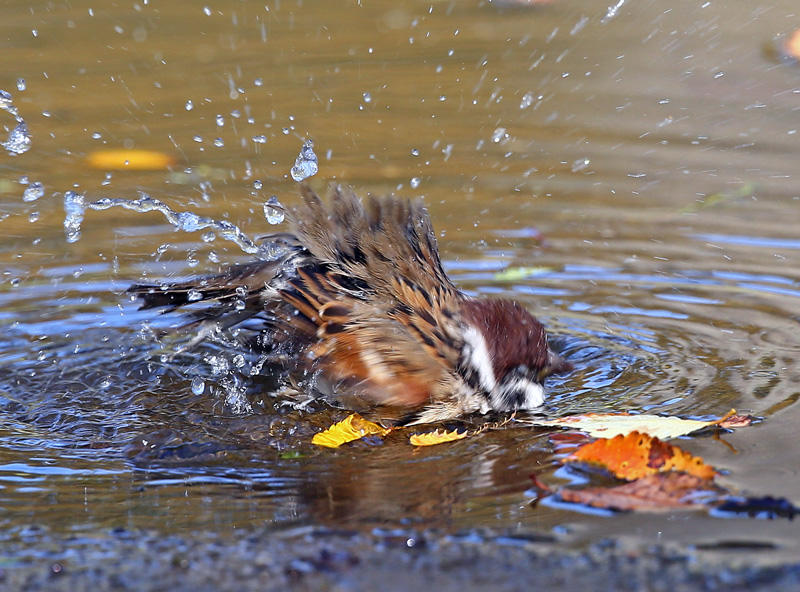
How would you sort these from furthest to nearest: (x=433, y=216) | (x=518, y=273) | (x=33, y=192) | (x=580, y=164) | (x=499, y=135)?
(x=499, y=135), (x=580, y=164), (x=33, y=192), (x=433, y=216), (x=518, y=273)

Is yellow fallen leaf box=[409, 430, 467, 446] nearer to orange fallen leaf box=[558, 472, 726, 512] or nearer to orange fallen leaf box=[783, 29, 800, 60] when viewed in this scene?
orange fallen leaf box=[558, 472, 726, 512]

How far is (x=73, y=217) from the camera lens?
5.52 meters

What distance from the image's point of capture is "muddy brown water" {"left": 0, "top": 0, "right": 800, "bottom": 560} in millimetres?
3211

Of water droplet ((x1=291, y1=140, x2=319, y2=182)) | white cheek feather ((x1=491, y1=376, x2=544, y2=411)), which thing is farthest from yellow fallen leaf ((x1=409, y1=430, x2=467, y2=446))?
water droplet ((x1=291, y1=140, x2=319, y2=182))

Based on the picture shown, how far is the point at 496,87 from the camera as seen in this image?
8219 millimetres

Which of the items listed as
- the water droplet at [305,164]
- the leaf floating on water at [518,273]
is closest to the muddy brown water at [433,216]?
the leaf floating on water at [518,273]

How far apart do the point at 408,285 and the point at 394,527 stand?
1.32m

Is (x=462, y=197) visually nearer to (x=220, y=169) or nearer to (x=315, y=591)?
(x=220, y=169)

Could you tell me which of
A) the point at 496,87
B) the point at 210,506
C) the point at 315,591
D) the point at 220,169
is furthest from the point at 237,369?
the point at 496,87

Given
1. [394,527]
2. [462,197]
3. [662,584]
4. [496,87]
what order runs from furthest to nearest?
[496,87] → [462,197] → [394,527] → [662,584]

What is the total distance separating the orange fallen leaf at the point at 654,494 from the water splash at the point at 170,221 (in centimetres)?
192

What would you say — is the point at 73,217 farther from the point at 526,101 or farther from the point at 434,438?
the point at 526,101

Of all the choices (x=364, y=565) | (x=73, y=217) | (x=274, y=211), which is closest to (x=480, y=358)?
(x=274, y=211)

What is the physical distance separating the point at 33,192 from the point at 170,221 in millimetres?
1617
